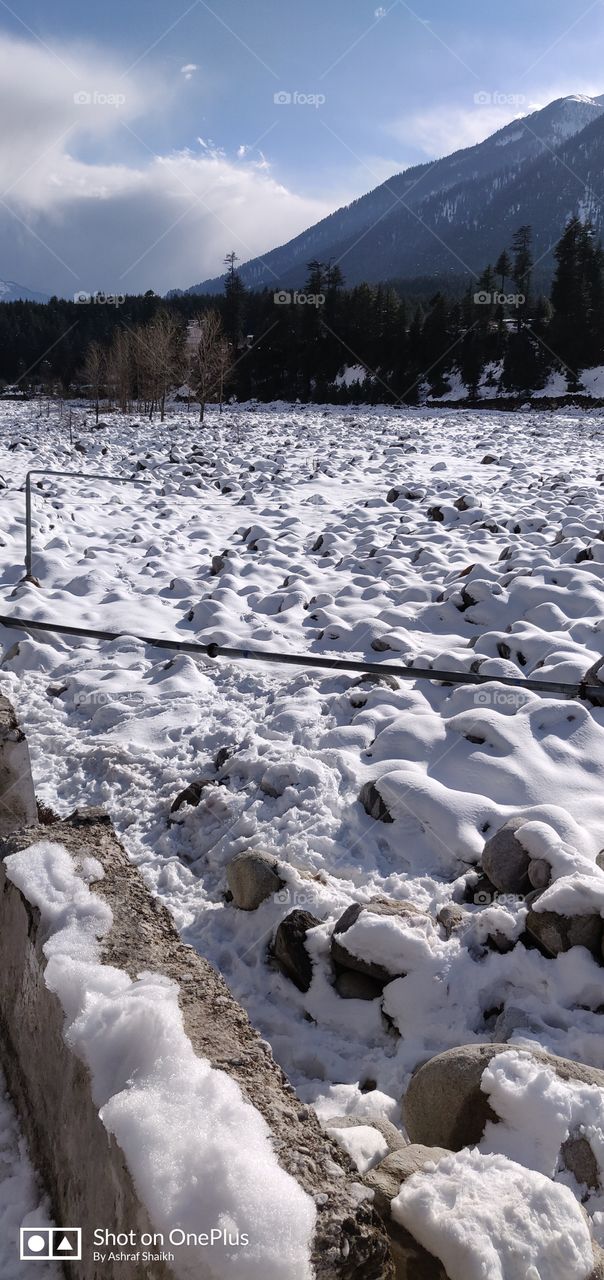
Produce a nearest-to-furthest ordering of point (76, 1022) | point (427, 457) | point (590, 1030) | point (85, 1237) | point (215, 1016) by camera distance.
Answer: point (85, 1237) < point (76, 1022) < point (215, 1016) < point (590, 1030) < point (427, 457)

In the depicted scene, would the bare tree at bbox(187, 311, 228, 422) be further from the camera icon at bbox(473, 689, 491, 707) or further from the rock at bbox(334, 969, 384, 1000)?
the rock at bbox(334, 969, 384, 1000)

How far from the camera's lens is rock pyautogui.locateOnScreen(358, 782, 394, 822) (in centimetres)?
349

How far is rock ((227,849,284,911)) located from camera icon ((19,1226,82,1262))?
1.41m

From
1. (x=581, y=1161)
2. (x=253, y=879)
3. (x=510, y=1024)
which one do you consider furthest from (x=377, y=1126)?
(x=253, y=879)

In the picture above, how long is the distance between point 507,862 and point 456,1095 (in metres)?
1.18

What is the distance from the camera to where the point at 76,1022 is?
63.1 inches

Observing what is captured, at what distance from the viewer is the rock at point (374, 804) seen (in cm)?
349

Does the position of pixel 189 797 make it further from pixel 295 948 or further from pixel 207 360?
pixel 207 360

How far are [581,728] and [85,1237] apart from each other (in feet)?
11.0

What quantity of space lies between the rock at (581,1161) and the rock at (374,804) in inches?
68.7

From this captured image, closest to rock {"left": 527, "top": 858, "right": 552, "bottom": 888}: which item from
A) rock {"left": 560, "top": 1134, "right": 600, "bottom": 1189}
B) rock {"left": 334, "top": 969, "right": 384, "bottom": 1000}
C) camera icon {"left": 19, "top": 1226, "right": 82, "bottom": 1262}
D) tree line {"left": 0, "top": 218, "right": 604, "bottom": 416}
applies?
rock {"left": 334, "top": 969, "right": 384, "bottom": 1000}

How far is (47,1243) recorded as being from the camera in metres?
1.61

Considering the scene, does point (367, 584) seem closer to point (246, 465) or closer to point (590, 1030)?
point (590, 1030)

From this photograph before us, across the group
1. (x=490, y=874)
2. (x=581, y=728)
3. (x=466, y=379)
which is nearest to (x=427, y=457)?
(x=581, y=728)
